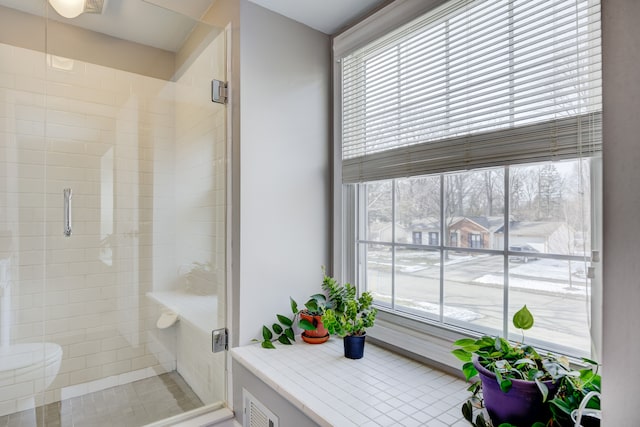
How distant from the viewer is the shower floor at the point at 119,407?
1557mm

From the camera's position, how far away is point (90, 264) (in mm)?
1759

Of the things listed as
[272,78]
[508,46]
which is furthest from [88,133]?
[508,46]

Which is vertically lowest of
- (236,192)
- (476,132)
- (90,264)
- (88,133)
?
(90,264)

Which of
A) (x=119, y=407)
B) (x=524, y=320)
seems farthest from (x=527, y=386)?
(x=119, y=407)

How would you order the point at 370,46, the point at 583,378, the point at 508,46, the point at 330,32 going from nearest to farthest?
the point at 583,378 → the point at 508,46 → the point at 370,46 → the point at 330,32

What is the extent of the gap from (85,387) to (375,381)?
1398 millimetres

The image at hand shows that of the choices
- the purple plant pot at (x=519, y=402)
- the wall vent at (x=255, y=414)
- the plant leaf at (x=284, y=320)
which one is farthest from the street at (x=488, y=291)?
the wall vent at (x=255, y=414)

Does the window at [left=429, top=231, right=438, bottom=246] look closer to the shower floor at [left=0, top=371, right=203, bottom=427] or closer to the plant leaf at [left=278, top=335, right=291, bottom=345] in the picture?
the plant leaf at [left=278, top=335, right=291, bottom=345]

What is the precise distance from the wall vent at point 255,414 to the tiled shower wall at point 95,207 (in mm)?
539

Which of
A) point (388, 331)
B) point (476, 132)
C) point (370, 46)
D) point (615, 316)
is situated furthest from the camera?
point (370, 46)

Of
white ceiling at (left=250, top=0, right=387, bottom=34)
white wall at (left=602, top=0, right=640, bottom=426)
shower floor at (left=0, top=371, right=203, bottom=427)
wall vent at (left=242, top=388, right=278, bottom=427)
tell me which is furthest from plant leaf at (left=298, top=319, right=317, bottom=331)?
white ceiling at (left=250, top=0, right=387, bottom=34)

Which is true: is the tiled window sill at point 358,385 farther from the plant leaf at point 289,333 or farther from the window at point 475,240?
the window at point 475,240

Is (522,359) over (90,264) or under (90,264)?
under

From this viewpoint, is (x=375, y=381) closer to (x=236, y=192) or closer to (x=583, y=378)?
(x=583, y=378)
